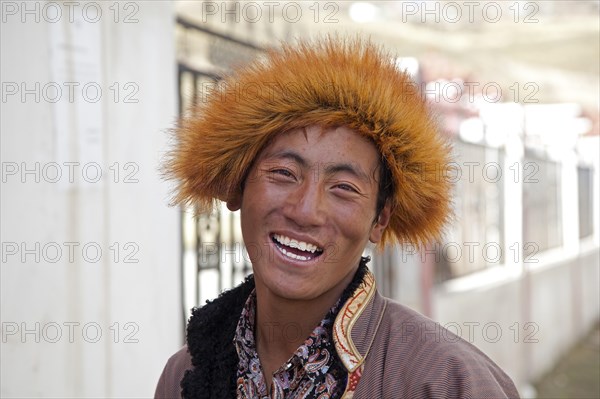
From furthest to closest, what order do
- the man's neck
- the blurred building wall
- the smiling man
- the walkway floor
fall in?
the walkway floor
the blurred building wall
the man's neck
the smiling man

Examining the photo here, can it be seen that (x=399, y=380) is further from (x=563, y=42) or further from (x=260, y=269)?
(x=563, y=42)

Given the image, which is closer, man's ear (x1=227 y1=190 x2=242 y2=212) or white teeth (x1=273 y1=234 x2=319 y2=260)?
white teeth (x1=273 y1=234 x2=319 y2=260)

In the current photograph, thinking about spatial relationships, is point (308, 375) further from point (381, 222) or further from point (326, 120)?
point (326, 120)

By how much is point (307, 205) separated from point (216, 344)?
51 cm

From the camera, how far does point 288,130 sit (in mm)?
1886

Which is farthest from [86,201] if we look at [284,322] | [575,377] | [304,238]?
[575,377]

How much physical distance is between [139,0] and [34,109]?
657 mm

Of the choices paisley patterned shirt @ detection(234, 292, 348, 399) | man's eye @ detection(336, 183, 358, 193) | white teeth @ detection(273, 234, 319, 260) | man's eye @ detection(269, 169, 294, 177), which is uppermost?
man's eye @ detection(269, 169, 294, 177)

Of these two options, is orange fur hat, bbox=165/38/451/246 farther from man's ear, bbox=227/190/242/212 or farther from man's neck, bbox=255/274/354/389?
man's neck, bbox=255/274/354/389

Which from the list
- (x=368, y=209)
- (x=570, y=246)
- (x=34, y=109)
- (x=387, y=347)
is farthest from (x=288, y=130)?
(x=570, y=246)

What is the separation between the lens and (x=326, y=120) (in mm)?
1831

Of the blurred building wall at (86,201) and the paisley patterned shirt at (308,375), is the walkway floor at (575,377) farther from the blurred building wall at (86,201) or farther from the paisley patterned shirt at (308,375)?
the paisley patterned shirt at (308,375)

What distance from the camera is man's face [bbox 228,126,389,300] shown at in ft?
5.98

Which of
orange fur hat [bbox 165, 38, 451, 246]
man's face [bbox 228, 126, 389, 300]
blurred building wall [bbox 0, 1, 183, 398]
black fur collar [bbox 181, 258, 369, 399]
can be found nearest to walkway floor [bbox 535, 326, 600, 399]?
blurred building wall [bbox 0, 1, 183, 398]
